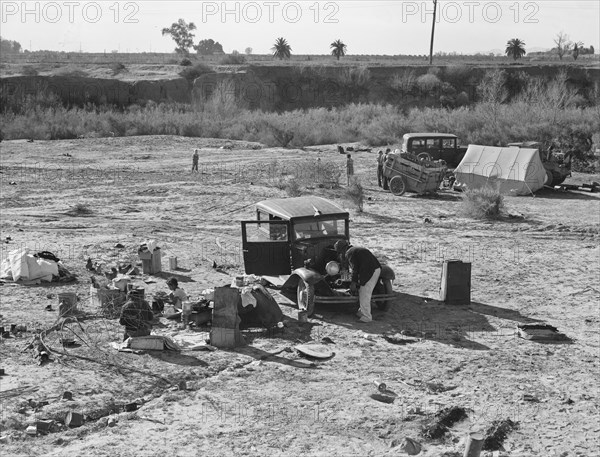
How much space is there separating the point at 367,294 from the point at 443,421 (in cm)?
379

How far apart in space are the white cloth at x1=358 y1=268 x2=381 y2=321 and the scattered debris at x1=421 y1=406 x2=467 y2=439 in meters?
3.38

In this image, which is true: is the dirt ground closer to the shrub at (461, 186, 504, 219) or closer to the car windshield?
the shrub at (461, 186, 504, 219)

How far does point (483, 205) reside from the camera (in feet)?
71.7

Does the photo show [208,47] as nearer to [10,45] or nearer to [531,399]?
[10,45]

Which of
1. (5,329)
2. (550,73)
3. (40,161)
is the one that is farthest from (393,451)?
(550,73)

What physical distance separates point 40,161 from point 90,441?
26491 millimetres

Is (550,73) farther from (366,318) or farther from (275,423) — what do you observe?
(275,423)

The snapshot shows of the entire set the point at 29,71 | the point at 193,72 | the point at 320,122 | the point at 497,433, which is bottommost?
the point at 497,433

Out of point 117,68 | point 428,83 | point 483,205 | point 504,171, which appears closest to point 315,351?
point 483,205

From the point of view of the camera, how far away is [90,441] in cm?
841

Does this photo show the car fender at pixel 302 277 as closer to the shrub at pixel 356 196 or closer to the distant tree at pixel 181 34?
the shrub at pixel 356 196

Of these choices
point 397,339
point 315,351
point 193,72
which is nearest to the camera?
point 315,351

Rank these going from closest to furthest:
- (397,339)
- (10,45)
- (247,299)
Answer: (397,339) < (247,299) < (10,45)

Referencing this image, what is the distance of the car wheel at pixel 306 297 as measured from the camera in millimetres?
12555
